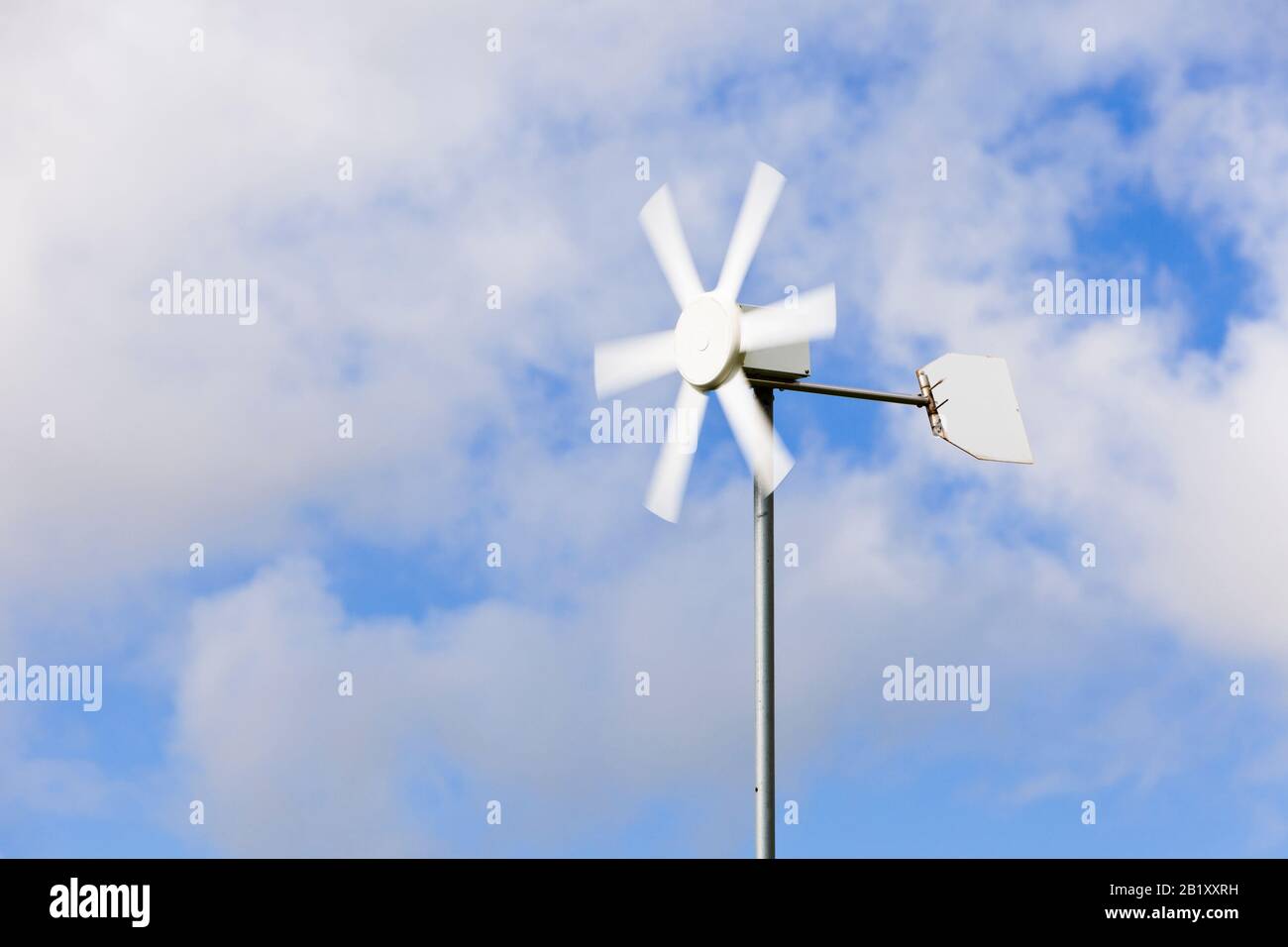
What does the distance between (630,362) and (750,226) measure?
1.87 meters

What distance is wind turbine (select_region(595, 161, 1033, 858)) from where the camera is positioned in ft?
48.5

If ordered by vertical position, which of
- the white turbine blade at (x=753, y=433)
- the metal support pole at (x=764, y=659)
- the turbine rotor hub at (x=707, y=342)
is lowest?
the metal support pole at (x=764, y=659)

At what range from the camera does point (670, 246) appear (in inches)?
628

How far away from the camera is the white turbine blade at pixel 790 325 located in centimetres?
1492

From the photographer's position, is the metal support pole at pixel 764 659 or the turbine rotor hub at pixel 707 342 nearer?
the metal support pole at pixel 764 659

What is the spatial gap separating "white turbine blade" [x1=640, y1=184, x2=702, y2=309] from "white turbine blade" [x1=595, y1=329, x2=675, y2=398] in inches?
19.7

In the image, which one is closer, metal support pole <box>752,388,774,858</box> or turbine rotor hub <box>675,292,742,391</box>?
metal support pole <box>752,388,774,858</box>

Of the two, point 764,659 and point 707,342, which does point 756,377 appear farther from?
point 764,659

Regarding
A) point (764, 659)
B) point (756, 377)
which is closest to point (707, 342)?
point (756, 377)

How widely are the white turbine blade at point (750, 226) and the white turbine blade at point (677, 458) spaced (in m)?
1.10

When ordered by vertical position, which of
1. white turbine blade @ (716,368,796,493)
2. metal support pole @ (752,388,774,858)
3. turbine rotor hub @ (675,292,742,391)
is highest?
turbine rotor hub @ (675,292,742,391)

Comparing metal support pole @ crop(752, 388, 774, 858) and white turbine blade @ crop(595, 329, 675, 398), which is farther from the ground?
white turbine blade @ crop(595, 329, 675, 398)
